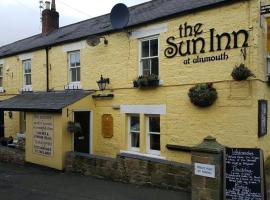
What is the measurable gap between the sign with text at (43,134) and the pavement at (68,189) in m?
1.32

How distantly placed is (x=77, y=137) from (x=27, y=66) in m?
6.27

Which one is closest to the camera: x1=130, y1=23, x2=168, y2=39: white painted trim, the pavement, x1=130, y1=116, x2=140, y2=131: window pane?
the pavement

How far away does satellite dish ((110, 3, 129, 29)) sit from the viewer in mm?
12508

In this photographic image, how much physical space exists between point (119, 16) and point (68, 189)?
6.25 m

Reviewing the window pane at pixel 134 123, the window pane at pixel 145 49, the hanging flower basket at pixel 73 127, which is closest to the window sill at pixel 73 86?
the hanging flower basket at pixel 73 127

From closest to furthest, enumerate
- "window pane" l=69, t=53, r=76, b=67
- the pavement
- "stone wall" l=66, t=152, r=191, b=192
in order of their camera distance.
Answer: the pavement, "stone wall" l=66, t=152, r=191, b=192, "window pane" l=69, t=53, r=76, b=67

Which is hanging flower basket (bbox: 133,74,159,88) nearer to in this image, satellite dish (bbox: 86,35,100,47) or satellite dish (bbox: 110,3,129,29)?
satellite dish (bbox: 110,3,129,29)

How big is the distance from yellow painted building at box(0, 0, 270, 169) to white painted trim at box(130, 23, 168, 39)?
1.3 inches

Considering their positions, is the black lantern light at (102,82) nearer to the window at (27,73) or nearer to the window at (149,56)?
the window at (149,56)

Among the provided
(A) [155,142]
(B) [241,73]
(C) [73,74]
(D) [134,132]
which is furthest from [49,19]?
(B) [241,73]

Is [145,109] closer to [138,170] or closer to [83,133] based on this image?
[138,170]

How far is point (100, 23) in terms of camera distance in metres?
15.8

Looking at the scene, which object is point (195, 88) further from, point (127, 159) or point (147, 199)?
point (147, 199)

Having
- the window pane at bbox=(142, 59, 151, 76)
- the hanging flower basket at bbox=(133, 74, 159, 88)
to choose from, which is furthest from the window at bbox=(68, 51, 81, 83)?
the hanging flower basket at bbox=(133, 74, 159, 88)
